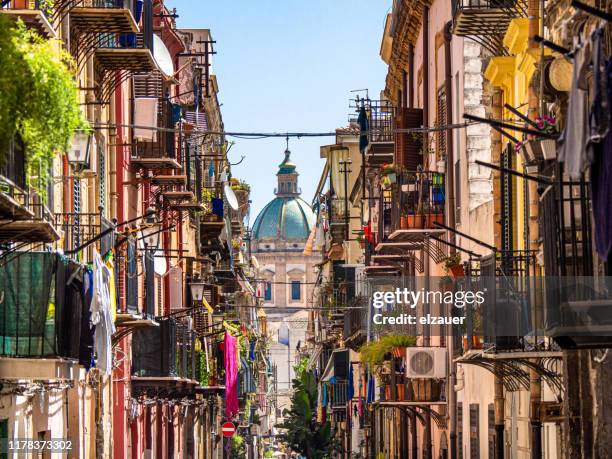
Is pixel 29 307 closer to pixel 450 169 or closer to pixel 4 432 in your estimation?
pixel 4 432

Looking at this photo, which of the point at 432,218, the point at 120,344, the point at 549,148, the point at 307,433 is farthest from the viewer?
the point at 307,433

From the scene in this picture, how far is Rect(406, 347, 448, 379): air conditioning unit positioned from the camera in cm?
3256

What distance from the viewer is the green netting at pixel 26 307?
19.0 m

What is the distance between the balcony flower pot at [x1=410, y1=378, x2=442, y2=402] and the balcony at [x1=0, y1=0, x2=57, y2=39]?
A: 1596 centimetres

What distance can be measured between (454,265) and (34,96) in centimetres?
1675

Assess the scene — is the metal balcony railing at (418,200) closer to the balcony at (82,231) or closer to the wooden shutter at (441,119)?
the wooden shutter at (441,119)

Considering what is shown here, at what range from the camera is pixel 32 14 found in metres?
17.8

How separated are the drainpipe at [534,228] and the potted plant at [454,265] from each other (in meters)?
5.08

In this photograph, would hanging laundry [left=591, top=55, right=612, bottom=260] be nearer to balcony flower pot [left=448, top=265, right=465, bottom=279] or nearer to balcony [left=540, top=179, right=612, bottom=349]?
A: balcony [left=540, top=179, right=612, bottom=349]

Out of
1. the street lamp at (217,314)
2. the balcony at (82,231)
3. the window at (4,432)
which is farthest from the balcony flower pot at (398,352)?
the street lamp at (217,314)

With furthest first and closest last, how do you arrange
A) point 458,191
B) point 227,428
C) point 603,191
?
point 227,428, point 458,191, point 603,191

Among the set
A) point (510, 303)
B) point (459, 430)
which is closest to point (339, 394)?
point (459, 430)

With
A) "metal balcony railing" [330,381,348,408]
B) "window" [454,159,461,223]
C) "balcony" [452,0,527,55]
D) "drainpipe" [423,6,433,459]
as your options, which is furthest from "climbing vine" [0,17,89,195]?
"metal balcony railing" [330,381,348,408]

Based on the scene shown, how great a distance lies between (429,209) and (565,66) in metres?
14.5
